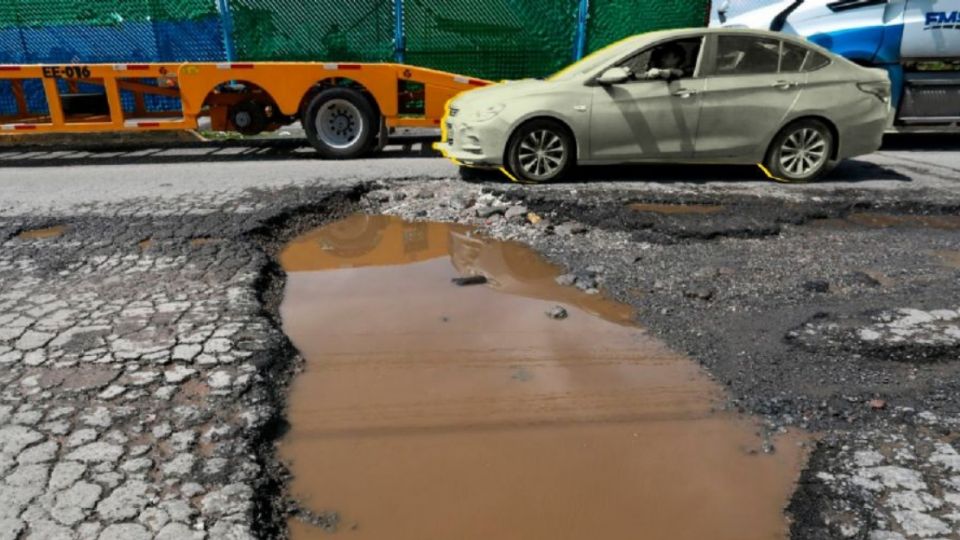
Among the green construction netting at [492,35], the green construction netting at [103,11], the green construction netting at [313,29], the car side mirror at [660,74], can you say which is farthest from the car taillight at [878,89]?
the green construction netting at [103,11]

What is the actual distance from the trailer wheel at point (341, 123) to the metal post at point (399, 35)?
8.37 feet

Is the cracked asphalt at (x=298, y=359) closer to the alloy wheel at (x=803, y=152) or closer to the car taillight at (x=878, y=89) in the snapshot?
the alloy wheel at (x=803, y=152)

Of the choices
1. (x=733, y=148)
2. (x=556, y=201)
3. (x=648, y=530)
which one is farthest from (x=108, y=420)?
(x=733, y=148)

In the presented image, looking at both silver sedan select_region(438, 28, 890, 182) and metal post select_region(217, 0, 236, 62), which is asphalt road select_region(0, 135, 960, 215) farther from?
metal post select_region(217, 0, 236, 62)

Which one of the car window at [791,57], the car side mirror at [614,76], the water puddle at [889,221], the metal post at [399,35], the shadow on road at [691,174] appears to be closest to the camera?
the water puddle at [889,221]

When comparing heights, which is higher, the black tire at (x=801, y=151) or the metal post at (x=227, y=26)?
the metal post at (x=227, y=26)

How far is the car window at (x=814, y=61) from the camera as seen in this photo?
741cm

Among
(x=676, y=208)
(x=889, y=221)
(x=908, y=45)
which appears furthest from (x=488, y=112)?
(x=908, y=45)

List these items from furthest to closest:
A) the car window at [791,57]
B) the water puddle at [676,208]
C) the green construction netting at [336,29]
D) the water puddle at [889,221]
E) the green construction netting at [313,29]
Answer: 1. the green construction netting at [313,29]
2. the green construction netting at [336,29]
3. the car window at [791,57]
4. the water puddle at [676,208]
5. the water puddle at [889,221]

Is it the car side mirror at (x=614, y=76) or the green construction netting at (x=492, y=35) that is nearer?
the car side mirror at (x=614, y=76)

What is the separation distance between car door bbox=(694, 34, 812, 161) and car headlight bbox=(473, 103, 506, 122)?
2.17 m

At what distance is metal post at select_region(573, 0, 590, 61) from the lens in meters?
11.4

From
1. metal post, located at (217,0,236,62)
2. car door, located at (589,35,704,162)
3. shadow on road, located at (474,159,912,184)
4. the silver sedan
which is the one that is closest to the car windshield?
the silver sedan

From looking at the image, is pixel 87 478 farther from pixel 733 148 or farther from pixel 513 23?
pixel 513 23
